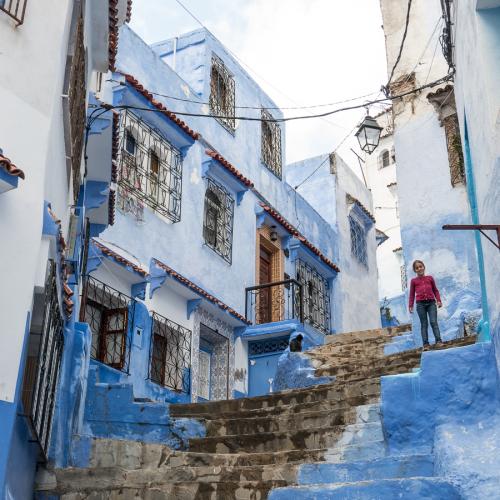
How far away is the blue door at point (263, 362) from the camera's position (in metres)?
15.7

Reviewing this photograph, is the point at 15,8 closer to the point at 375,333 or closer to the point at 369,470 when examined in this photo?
the point at 369,470

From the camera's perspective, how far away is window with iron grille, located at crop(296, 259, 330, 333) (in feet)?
61.3

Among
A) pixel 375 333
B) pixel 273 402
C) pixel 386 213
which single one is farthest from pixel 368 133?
pixel 386 213

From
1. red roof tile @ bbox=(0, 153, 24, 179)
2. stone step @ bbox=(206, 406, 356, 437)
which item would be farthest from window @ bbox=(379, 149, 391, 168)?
red roof tile @ bbox=(0, 153, 24, 179)

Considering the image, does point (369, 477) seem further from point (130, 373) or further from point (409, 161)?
point (409, 161)

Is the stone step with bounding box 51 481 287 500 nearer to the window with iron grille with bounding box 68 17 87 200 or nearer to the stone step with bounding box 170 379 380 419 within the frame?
the stone step with bounding box 170 379 380 419

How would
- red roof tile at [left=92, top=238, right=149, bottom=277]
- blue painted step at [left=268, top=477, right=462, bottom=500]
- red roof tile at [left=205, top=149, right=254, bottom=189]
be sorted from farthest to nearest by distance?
red roof tile at [left=205, top=149, right=254, bottom=189]
red roof tile at [left=92, top=238, right=149, bottom=277]
blue painted step at [left=268, top=477, right=462, bottom=500]

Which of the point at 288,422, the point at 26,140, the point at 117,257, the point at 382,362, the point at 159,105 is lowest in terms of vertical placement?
the point at 288,422

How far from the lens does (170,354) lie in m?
13.5

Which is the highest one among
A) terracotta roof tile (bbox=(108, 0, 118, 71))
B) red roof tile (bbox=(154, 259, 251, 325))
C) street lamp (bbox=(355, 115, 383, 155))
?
street lamp (bbox=(355, 115, 383, 155))

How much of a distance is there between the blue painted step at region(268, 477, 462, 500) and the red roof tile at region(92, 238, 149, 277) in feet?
21.4

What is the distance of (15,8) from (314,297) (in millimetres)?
13833

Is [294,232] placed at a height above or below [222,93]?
below

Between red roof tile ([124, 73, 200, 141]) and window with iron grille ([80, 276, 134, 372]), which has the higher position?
red roof tile ([124, 73, 200, 141])
